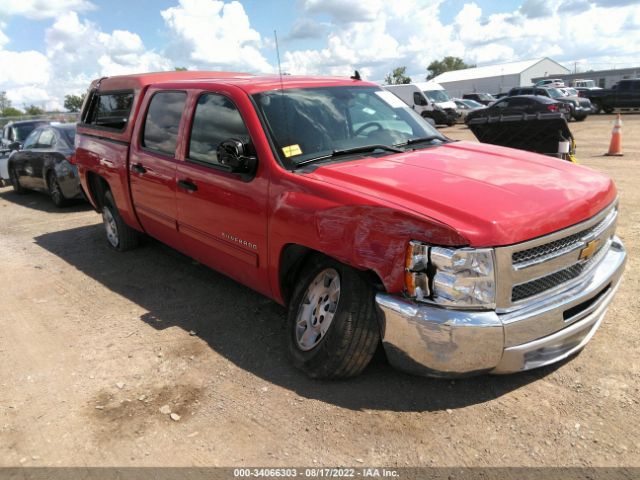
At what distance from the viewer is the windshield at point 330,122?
359 centimetres

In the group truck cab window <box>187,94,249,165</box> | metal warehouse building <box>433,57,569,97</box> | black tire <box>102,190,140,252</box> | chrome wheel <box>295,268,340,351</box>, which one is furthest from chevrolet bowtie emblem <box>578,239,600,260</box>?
metal warehouse building <box>433,57,569,97</box>

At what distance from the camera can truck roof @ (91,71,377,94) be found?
3994mm

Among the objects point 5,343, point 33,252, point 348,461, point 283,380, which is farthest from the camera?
point 33,252

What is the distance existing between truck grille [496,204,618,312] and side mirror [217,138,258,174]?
5.84 ft

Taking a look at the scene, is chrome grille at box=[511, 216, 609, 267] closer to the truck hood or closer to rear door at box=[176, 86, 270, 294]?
the truck hood

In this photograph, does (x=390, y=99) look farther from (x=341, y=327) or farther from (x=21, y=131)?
(x=21, y=131)

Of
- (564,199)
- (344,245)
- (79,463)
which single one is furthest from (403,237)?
(79,463)

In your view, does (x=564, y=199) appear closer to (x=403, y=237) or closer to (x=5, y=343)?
(x=403, y=237)

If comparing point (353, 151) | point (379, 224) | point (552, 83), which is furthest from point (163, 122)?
point (552, 83)

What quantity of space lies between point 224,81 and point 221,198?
1.05m

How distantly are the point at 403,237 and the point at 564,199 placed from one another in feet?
3.25

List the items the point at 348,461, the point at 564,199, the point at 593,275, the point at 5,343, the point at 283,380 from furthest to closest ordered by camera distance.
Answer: the point at 5,343 < the point at 283,380 < the point at 593,275 < the point at 564,199 < the point at 348,461

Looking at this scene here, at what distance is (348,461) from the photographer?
262 centimetres

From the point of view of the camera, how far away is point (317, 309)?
10.9ft
